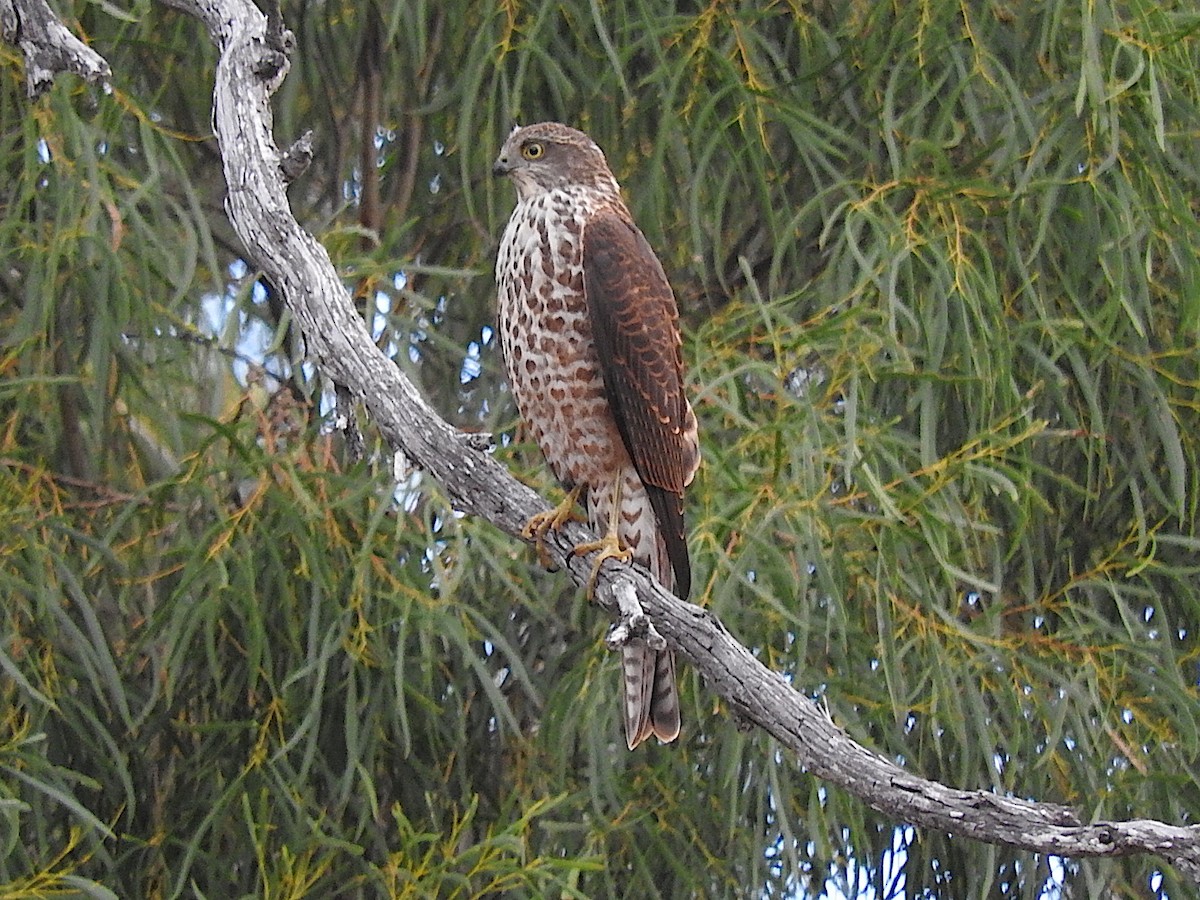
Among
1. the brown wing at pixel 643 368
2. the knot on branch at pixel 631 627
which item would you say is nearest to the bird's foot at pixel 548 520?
the brown wing at pixel 643 368

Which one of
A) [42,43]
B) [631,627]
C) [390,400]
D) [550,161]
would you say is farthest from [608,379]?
[42,43]

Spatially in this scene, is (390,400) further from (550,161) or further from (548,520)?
(550,161)

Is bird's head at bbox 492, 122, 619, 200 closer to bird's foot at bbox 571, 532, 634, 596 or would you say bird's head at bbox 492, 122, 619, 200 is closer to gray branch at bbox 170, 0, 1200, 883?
bird's foot at bbox 571, 532, 634, 596

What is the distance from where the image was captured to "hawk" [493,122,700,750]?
2.69 m

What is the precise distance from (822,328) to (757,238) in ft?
2.29

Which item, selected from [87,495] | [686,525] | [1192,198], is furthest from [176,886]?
[1192,198]

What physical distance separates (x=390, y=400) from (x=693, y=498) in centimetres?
102

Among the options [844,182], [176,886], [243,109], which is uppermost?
[844,182]

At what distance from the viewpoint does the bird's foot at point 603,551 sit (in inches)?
97.8

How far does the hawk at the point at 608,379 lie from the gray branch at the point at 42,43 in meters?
0.66

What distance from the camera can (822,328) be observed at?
9.93 feet

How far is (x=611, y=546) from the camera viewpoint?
8.36 feet

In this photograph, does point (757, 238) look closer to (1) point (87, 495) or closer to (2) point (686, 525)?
(2) point (686, 525)

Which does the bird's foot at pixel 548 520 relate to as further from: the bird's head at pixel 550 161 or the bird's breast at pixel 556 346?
the bird's head at pixel 550 161
